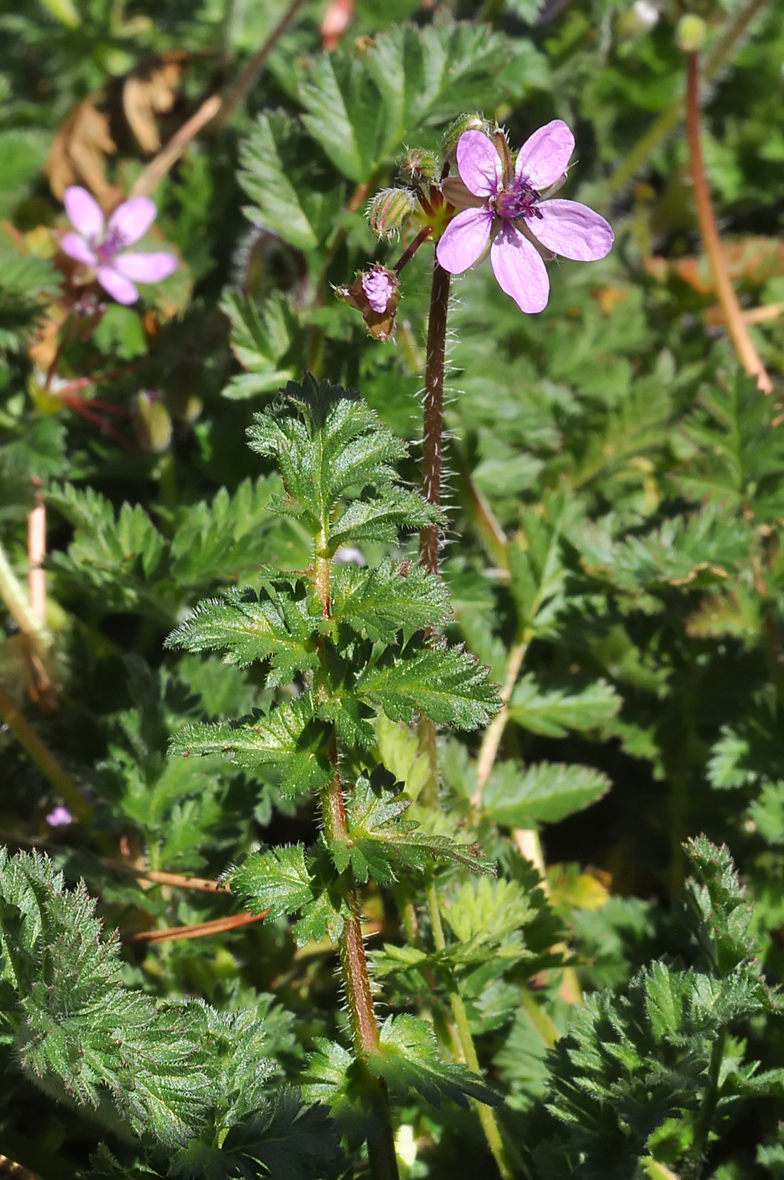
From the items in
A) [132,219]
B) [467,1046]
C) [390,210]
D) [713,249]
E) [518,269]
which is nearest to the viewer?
[390,210]

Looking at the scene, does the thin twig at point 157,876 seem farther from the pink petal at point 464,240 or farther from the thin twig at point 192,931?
the pink petal at point 464,240

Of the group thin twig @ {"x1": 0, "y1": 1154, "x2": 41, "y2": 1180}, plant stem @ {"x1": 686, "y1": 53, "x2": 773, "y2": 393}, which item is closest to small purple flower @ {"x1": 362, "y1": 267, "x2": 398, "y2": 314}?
thin twig @ {"x1": 0, "y1": 1154, "x2": 41, "y2": 1180}

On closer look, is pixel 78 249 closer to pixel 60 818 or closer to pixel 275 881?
pixel 60 818

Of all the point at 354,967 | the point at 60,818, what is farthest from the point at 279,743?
the point at 60,818

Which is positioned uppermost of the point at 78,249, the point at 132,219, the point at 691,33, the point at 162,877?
the point at 691,33

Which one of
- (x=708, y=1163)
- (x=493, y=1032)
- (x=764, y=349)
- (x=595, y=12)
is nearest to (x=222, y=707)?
(x=493, y=1032)

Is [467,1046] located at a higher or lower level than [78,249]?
lower
